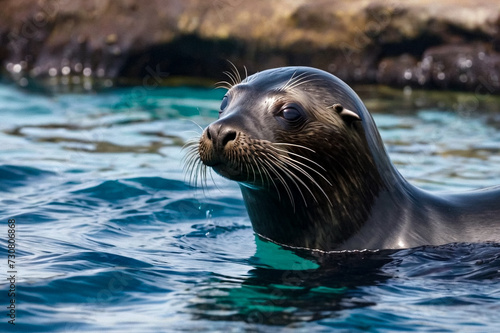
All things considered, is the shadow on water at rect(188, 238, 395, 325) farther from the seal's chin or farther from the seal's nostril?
the seal's nostril

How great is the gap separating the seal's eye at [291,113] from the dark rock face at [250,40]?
26.0 feet

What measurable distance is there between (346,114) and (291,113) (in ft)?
1.04

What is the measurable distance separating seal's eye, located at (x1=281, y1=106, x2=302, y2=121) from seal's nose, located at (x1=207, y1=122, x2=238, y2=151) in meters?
0.38

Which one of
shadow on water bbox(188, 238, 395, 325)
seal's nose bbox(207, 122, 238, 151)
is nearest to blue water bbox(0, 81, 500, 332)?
shadow on water bbox(188, 238, 395, 325)

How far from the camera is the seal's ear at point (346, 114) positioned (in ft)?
15.7

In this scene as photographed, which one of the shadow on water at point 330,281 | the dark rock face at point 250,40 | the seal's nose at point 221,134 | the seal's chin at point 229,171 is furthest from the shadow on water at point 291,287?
the dark rock face at point 250,40

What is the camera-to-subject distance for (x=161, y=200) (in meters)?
6.63

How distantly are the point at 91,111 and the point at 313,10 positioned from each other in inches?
156

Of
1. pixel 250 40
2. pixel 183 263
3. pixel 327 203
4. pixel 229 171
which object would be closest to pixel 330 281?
pixel 327 203

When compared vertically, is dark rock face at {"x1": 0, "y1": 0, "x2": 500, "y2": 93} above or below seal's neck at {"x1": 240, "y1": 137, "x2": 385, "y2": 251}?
above

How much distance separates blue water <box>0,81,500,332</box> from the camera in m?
3.92

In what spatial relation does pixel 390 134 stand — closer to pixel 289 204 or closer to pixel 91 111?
pixel 91 111

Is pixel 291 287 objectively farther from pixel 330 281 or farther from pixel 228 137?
pixel 228 137

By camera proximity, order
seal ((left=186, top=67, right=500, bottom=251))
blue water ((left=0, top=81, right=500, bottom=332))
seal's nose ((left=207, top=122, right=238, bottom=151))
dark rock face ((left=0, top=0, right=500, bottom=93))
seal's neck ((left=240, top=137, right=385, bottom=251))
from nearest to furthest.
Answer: blue water ((left=0, top=81, right=500, bottom=332)), seal's nose ((left=207, top=122, right=238, bottom=151)), seal ((left=186, top=67, right=500, bottom=251)), seal's neck ((left=240, top=137, right=385, bottom=251)), dark rock face ((left=0, top=0, right=500, bottom=93))
